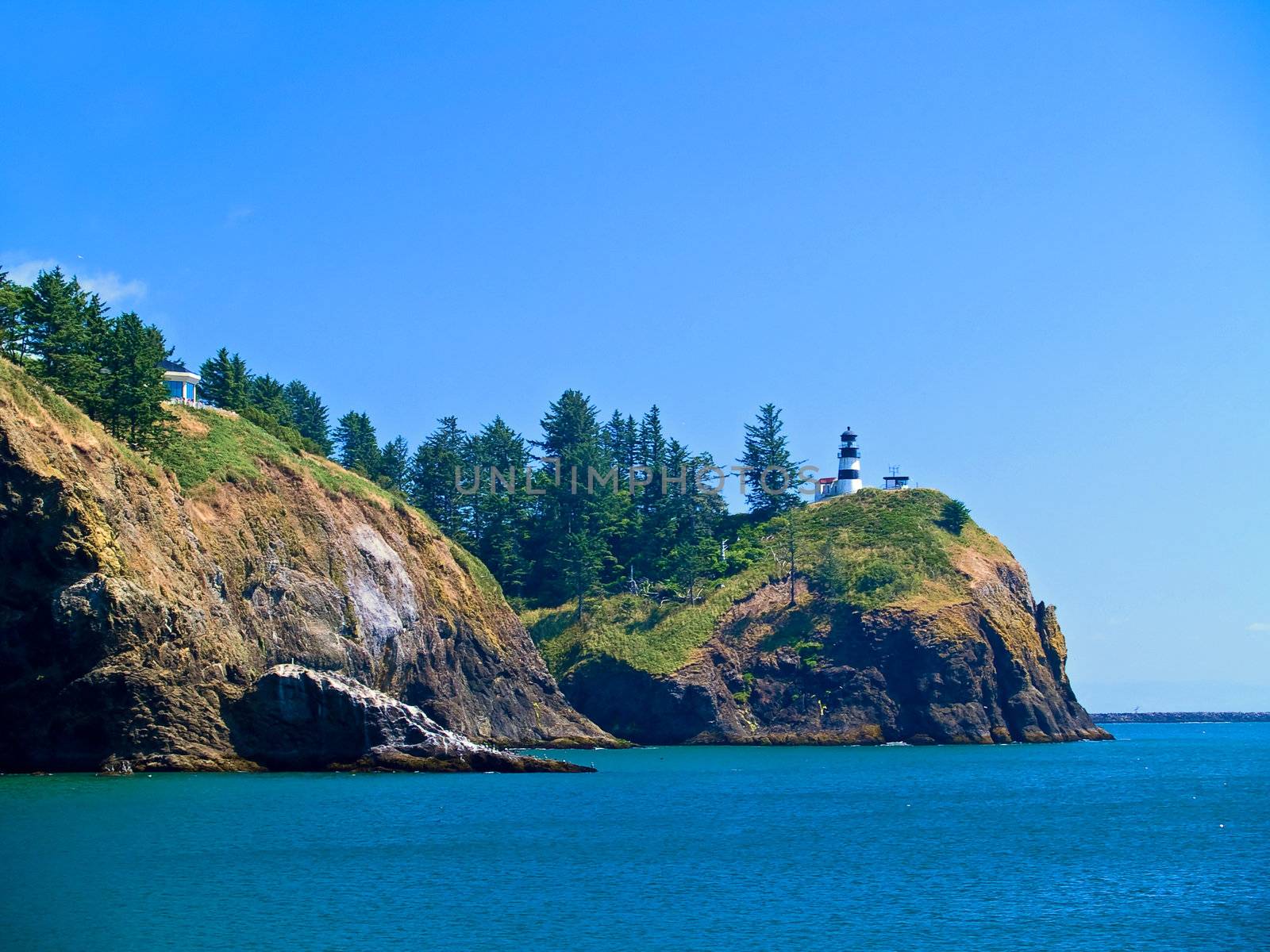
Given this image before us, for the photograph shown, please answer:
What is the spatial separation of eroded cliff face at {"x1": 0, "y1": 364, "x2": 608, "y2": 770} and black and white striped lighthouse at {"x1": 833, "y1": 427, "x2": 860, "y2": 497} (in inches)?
2019

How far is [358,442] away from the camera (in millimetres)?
123188

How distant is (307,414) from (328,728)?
68.5m

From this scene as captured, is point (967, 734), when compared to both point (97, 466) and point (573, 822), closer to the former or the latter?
point (573, 822)

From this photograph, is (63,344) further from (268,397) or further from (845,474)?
(845,474)

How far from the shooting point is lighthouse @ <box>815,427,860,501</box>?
419ft

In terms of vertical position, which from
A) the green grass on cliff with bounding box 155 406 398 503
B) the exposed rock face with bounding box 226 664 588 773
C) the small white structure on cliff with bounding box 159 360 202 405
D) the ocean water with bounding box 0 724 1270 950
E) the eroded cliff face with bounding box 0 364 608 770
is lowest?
the ocean water with bounding box 0 724 1270 950

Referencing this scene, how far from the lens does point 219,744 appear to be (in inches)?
2345

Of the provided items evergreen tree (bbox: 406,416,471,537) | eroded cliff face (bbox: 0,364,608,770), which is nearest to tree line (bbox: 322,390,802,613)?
evergreen tree (bbox: 406,416,471,537)

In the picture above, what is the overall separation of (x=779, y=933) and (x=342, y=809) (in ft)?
79.9

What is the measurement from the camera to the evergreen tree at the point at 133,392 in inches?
2648

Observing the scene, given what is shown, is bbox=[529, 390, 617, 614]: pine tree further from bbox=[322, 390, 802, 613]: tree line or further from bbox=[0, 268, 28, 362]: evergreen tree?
bbox=[0, 268, 28, 362]: evergreen tree

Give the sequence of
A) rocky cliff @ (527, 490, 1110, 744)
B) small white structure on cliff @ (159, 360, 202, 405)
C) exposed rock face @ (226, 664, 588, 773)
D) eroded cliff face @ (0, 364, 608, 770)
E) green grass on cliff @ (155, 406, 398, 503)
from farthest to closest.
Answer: rocky cliff @ (527, 490, 1110, 744), small white structure on cliff @ (159, 360, 202, 405), green grass on cliff @ (155, 406, 398, 503), exposed rock face @ (226, 664, 588, 773), eroded cliff face @ (0, 364, 608, 770)

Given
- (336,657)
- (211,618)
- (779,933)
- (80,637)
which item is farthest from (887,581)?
(779,933)

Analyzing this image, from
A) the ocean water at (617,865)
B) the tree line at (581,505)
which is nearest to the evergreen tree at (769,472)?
the tree line at (581,505)
